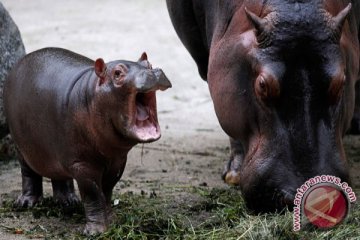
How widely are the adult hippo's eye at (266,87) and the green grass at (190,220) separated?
472mm

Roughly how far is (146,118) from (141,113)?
0.10ft

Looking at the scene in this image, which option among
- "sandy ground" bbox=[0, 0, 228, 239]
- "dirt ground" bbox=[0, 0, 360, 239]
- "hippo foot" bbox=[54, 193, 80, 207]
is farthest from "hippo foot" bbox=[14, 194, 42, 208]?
"sandy ground" bbox=[0, 0, 228, 239]

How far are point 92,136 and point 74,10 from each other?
9457mm

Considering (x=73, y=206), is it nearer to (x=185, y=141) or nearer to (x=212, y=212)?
(x=212, y=212)

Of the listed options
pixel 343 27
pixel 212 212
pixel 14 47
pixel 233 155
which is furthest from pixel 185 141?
pixel 343 27

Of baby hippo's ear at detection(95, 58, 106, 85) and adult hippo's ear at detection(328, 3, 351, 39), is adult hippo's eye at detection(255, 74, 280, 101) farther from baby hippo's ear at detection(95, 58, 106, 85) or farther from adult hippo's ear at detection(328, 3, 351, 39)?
baby hippo's ear at detection(95, 58, 106, 85)

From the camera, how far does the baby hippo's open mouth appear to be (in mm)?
3186

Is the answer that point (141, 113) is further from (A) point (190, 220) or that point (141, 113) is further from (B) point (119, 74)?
(A) point (190, 220)

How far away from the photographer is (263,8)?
3566mm

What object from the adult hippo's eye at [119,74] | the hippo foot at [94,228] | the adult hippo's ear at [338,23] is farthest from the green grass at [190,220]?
the adult hippo's ear at [338,23]

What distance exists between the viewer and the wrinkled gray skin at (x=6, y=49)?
5000mm

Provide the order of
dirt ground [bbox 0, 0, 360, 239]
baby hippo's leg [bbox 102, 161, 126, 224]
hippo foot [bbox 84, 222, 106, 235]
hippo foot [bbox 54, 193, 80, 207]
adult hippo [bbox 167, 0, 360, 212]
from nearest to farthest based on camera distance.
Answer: adult hippo [bbox 167, 0, 360, 212] → hippo foot [bbox 84, 222, 106, 235] → baby hippo's leg [bbox 102, 161, 126, 224] → hippo foot [bbox 54, 193, 80, 207] → dirt ground [bbox 0, 0, 360, 239]

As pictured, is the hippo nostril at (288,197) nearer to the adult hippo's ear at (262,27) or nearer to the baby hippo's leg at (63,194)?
the adult hippo's ear at (262,27)

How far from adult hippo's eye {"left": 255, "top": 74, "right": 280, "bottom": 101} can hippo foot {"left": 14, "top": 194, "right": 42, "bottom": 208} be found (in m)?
1.28
